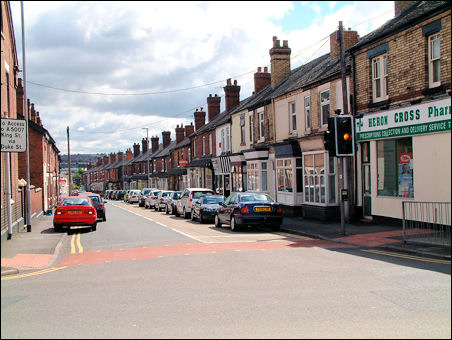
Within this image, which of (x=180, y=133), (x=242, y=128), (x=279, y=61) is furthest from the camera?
(x=180, y=133)

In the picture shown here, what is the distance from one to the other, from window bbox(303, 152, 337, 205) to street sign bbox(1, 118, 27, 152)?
1230 centimetres

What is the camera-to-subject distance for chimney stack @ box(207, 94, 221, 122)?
47.9 metres

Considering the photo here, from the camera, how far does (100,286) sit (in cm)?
823

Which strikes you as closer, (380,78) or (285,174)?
(380,78)

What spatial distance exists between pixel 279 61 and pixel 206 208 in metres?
12.5

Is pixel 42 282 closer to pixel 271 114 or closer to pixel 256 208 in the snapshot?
pixel 256 208

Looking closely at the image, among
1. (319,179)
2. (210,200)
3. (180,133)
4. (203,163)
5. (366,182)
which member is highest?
(180,133)

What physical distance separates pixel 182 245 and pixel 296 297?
23.6 feet

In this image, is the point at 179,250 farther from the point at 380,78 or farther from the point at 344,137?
the point at 380,78

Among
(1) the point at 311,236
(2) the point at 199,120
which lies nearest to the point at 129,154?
(2) the point at 199,120

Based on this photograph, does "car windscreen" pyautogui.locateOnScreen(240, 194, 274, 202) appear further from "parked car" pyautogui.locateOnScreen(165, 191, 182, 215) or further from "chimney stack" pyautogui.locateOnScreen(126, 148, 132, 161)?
"chimney stack" pyautogui.locateOnScreen(126, 148, 132, 161)

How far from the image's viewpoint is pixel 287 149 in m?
23.8

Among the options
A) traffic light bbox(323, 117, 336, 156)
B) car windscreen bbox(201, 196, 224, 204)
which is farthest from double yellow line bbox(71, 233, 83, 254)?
traffic light bbox(323, 117, 336, 156)

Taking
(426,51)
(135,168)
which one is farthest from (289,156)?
(135,168)
